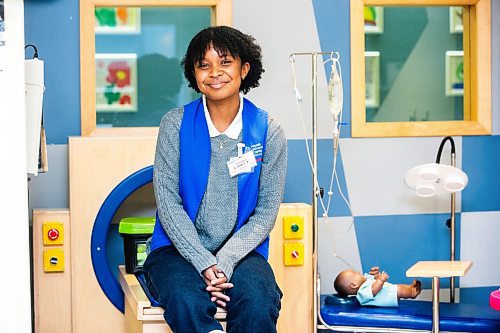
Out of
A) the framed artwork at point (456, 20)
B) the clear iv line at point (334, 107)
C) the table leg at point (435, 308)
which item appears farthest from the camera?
the framed artwork at point (456, 20)

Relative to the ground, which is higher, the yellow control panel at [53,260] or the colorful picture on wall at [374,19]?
the colorful picture on wall at [374,19]

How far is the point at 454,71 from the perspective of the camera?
200 inches

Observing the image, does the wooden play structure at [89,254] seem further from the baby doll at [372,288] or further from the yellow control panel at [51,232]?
the baby doll at [372,288]

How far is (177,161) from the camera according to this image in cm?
361

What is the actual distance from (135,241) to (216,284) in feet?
3.33

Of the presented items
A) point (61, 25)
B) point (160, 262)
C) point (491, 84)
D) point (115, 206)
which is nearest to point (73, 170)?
point (115, 206)

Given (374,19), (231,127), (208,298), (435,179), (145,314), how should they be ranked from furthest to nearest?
(374,19) < (435,179) < (231,127) < (145,314) < (208,298)

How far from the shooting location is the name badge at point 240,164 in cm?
361

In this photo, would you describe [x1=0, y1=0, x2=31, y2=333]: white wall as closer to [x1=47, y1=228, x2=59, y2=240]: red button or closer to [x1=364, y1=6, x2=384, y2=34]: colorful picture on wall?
[x1=47, y1=228, x2=59, y2=240]: red button

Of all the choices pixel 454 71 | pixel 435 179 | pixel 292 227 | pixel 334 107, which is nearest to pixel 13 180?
pixel 292 227

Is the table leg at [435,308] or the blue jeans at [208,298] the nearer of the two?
the blue jeans at [208,298]

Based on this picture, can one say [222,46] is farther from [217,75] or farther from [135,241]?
[135,241]

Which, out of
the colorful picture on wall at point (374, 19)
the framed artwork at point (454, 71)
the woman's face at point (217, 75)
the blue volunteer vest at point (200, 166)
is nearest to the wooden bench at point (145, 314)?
the blue volunteer vest at point (200, 166)

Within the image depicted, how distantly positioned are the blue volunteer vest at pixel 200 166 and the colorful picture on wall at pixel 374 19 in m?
1.43
